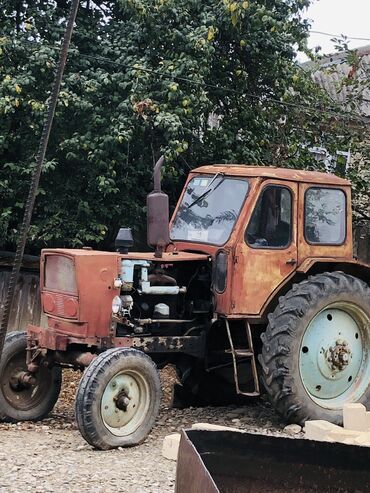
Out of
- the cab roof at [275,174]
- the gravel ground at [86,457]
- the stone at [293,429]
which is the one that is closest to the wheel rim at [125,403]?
the gravel ground at [86,457]

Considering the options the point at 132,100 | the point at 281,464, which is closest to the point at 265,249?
the point at 132,100

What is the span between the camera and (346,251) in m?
7.80

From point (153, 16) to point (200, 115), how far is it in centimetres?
142

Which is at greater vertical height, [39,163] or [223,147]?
[223,147]

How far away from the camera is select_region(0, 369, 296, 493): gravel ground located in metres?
5.20

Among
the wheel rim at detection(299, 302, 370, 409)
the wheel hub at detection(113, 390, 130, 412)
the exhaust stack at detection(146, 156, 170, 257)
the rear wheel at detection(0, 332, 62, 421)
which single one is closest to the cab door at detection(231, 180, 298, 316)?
the wheel rim at detection(299, 302, 370, 409)

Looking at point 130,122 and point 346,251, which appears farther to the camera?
point 130,122

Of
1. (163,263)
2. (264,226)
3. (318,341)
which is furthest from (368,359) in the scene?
(163,263)

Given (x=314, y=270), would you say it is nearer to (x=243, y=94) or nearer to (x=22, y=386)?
(x=22, y=386)

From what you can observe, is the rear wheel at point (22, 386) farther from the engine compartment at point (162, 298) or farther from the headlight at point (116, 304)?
the headlight at point (116, 304)

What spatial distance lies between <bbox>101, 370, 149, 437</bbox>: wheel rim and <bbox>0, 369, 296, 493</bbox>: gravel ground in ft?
0.65

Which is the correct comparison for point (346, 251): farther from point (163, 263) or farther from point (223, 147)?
point (223, 147)

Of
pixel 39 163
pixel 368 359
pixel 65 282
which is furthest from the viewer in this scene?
pixel 368 359

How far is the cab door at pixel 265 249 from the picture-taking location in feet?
23.5
